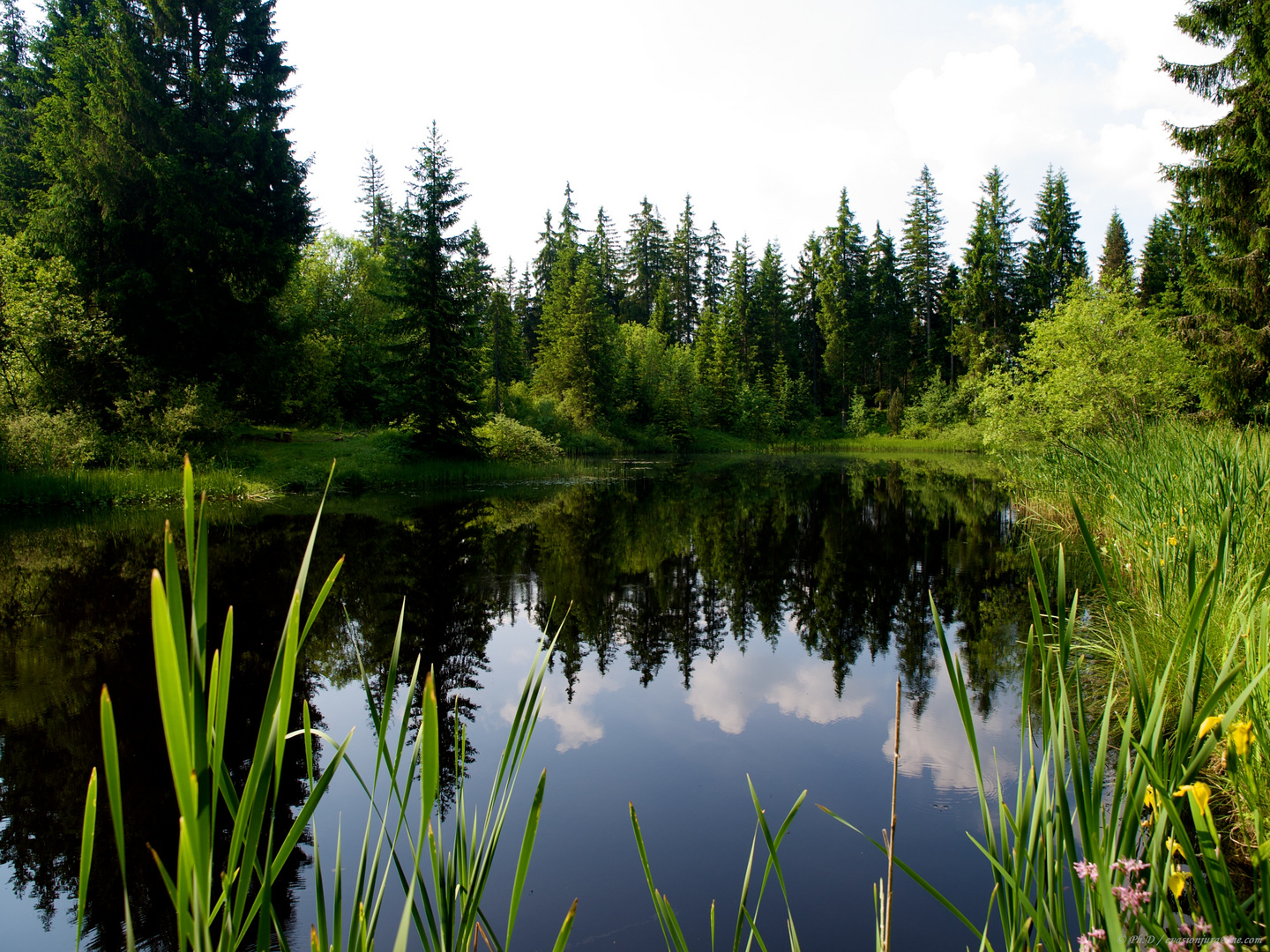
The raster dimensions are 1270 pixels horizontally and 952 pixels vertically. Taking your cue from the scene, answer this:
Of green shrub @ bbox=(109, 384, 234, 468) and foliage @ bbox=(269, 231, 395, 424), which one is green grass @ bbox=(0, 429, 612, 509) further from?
foliage @ bbox=(269, 231, 395, 424)

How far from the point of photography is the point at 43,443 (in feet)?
43.7

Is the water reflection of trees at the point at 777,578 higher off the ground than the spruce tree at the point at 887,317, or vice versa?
the spruce tree at the point at 887,317

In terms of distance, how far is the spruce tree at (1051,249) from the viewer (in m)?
41.8

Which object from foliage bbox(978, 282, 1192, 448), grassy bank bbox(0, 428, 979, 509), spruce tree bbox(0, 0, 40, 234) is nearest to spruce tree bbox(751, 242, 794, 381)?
grassy bank bbox(0, 428, 979, 509)

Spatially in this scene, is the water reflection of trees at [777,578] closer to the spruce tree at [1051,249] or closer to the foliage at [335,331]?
the foliage at [335,331]

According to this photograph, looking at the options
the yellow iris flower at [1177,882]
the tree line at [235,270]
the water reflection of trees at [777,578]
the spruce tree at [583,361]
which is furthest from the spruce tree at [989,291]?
the yellow iris flower at [1177,882]

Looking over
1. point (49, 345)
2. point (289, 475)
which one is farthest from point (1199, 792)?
point (49, 345)

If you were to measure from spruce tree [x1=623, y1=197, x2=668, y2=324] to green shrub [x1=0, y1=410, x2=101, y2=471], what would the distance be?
45766 millimetres

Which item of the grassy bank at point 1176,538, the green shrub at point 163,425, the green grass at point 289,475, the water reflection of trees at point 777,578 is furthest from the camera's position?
the green shrub at point 163,425

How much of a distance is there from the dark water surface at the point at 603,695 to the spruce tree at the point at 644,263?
4803 centimetres

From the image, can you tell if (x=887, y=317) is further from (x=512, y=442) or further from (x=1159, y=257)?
(x=512, y=442)

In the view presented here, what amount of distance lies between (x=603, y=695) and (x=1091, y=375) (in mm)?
13144

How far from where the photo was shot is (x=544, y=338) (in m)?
42.3

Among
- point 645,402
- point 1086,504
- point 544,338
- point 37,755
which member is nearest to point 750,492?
point 1086,504
